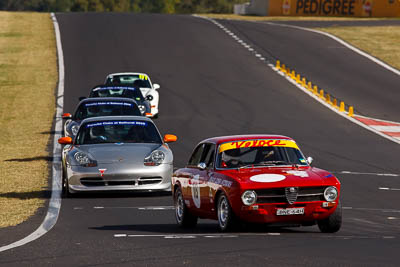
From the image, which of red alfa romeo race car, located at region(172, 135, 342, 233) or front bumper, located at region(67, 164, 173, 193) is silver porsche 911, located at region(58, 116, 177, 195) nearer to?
front bumper, located at region(67, 164, 173, 193)

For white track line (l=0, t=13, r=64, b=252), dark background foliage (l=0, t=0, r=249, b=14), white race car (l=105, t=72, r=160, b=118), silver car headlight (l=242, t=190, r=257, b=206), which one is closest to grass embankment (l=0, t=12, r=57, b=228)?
white track line (l=0, t=13, r=64, b=252)

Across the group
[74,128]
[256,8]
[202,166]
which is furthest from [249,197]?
[256,8]

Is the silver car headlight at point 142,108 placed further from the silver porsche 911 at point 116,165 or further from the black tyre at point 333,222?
the black tyre at point 333,222

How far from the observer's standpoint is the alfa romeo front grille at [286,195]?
11703 millimetres

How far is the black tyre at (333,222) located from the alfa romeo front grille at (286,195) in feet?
0.89

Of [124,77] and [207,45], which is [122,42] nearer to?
[207,45]

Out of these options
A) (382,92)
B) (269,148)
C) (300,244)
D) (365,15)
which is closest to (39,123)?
(382,92)

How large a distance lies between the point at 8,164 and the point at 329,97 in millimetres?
19250

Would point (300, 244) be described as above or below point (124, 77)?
above

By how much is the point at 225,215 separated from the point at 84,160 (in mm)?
5945

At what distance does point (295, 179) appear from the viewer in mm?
11852

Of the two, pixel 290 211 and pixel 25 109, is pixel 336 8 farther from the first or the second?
pixel 290 211

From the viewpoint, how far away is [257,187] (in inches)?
460

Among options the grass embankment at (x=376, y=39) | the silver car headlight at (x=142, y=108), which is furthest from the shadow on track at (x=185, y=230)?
the grass embankment at (x=376, y=39)
